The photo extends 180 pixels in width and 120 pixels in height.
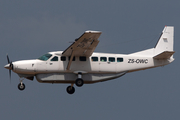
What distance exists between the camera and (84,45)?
31.5 metres

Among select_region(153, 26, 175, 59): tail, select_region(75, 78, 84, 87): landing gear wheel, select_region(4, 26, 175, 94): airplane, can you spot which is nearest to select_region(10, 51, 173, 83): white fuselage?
select_region(4, 26, 175, 94): airplane

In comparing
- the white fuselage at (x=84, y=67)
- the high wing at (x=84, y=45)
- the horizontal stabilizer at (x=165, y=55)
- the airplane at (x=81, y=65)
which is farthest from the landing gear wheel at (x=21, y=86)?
the horizontal stabilizer at (x=165, y=55)

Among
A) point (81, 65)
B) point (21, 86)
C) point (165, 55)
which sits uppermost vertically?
point (165, 55)

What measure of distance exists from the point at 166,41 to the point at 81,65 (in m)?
8.17

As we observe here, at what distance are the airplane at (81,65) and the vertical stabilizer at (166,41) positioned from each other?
1.29m

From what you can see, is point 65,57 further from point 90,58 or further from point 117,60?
point 117,60

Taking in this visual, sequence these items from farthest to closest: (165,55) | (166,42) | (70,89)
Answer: (166,42) → (70,89) → (165,55)

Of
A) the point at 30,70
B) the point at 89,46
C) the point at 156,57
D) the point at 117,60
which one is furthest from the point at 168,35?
the point at 30,70

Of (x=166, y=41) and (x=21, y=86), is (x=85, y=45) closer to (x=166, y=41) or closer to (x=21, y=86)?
(x=21, y=86)

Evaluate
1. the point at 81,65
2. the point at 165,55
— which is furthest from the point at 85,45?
the point at 165,55

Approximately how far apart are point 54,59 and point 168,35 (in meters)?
10.4

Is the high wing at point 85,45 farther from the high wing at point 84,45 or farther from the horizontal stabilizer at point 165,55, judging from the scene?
the horizontal stabilizer at point 165,55

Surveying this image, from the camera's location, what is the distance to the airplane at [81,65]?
3259cm

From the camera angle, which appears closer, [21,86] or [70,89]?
[21,86]
